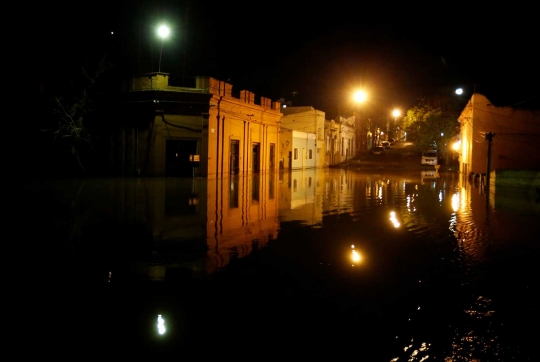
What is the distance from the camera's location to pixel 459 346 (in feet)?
17.3

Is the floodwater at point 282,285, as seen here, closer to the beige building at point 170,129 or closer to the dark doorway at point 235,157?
the beige building at point 170,129

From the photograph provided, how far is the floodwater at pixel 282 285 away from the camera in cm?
527

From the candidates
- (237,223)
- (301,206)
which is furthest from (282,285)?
(301,206)

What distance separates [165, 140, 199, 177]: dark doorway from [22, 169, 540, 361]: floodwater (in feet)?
55.9

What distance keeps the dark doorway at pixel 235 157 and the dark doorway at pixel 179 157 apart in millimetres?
4472

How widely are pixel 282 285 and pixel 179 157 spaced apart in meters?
26.3

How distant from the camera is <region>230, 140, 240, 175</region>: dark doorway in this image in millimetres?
37125

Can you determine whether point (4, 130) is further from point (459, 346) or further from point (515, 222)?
point (459, 346)

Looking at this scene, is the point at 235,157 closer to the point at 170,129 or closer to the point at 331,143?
the point at 170,129

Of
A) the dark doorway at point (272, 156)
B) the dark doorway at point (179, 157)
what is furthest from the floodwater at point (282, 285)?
the dark doorway at point (272, 156)

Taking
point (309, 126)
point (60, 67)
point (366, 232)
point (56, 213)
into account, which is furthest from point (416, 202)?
point (309, 126)

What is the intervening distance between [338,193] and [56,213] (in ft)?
42.2

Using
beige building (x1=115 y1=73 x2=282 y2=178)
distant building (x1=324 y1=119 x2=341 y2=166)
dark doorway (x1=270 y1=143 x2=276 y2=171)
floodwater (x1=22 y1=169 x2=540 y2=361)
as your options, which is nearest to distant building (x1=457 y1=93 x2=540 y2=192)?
dark doorway (x1=270 y1=143 x2=276 y2=171)

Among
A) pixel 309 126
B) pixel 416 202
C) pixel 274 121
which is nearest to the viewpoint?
pixel 416 202
